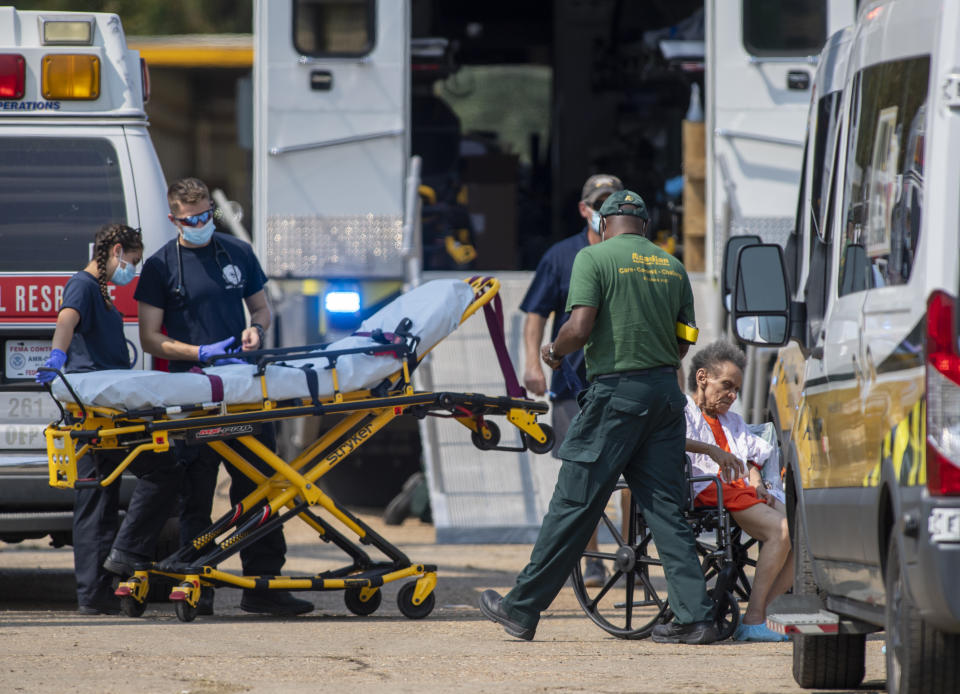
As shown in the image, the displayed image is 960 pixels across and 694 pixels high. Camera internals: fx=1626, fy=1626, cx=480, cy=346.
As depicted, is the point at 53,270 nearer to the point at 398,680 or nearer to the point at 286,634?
the point at 286,634

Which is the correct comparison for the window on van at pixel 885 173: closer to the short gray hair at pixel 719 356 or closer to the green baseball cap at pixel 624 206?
the green baseball cap at pixel 624 206

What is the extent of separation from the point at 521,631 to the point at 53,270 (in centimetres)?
254

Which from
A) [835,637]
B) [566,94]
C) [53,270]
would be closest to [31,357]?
[53,270]

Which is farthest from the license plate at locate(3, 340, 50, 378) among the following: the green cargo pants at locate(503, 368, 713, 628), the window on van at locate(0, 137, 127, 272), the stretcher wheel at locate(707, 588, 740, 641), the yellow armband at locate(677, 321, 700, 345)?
the stretcher wheel at locate(707, 588, 740, 641)

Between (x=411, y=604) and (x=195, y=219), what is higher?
(x=195, y=219)

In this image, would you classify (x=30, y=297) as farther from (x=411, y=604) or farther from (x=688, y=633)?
(x=688, y=633)

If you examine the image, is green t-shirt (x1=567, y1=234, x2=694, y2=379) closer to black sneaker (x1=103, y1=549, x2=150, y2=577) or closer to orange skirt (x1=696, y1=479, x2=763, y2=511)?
orange skirt (x1=696, y1=479, x2=763, y2=511)

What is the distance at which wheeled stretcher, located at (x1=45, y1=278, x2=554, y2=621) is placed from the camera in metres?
5.96

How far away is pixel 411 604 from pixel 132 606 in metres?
1.11

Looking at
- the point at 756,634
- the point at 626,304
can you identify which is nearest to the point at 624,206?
the point at 626,304

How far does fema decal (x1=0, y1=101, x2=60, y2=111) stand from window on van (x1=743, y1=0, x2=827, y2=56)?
4387 millimetres

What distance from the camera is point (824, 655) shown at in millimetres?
4793

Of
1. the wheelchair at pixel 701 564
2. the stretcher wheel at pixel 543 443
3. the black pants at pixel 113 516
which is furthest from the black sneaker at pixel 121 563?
the wheelchair at pixel 701 564

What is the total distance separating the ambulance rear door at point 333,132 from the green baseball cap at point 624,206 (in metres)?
3.77
